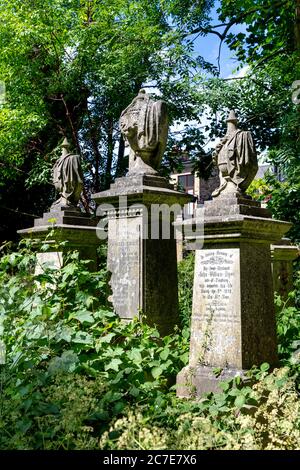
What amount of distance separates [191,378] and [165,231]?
6.97 feet

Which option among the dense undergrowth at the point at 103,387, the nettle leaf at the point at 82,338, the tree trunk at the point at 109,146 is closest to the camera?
the dense undergrowth at the point at 103,387

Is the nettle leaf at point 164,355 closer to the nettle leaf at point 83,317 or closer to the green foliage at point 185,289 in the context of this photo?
the nettle leaf at point 83,317

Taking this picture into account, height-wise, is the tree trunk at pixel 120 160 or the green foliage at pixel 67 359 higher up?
the tree trunk at pixel 120 160

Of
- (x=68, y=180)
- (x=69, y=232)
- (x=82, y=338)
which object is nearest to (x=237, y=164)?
(x=82, y=338)

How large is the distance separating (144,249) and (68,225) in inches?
81.1

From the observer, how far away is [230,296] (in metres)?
5.53

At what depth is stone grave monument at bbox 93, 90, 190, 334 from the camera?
22.4 ft

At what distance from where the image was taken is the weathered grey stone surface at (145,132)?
720 cm

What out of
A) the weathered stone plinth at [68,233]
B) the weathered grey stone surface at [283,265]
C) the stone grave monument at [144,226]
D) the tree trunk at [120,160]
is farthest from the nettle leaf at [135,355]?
the tree trunk at [120,160]

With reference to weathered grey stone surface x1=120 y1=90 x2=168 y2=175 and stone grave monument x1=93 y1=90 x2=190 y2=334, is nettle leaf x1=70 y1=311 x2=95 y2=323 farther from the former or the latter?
weathered grey stone surface x1=120 y1=90 x2=168 y2=175

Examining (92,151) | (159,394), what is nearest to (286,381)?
(159,394)

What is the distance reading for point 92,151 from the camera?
57.7 ft

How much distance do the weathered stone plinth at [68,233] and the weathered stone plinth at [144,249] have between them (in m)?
1.37

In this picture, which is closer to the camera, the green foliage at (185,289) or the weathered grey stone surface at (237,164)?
the weathered grey stone surface at (237,164)
